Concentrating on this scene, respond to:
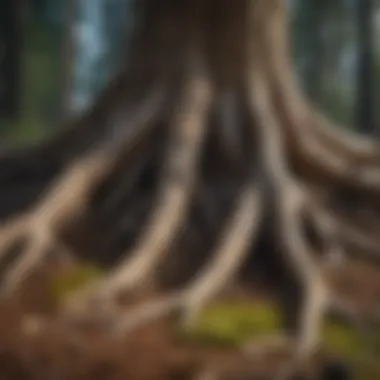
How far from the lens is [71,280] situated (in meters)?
2.66

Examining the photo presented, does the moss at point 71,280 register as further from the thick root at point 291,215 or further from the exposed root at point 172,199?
the thick root at point 291,215

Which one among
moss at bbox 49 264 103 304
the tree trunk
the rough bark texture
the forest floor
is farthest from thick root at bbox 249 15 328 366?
the tree trunk

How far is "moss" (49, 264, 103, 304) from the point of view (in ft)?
8.40

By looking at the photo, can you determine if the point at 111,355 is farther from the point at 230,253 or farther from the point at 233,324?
the point at 230,253

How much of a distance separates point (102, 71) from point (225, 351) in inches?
174

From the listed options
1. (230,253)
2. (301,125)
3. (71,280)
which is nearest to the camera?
(71,280)

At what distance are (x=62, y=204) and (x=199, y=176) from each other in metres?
0.50

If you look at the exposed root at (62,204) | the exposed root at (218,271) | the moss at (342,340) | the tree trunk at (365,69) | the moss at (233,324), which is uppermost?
the tree trunk at (365,69)

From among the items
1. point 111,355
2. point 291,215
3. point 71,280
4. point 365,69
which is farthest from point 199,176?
point 365,69

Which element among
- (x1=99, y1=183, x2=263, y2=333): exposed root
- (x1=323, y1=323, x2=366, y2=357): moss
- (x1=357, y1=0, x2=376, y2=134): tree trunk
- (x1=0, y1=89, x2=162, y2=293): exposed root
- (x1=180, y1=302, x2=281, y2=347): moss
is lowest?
(x1=323, y1=323, x2=366, y2=357): moss

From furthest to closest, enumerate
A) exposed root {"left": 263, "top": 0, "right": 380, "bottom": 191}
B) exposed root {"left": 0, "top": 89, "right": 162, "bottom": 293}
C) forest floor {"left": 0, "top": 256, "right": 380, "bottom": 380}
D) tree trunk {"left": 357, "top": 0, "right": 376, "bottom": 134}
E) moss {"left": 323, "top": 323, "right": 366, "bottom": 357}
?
tree trunk {"left": 357, "top": 0, "right": 376, "bottom": 134}, exposed root {"left": 263, "top": 0, "right": 380, "bottom": 191}, exposed root {"left": 0, "top": 89, "right": 162, "bottom": 293}, moss {"left": 323, "top": 323, "right": 366, "bottom": 357}, forest floor {"left": 0, "top": 256, "right": 380, "bottom": 380}

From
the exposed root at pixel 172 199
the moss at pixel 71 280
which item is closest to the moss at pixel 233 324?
the exposed root at pixel 172 199

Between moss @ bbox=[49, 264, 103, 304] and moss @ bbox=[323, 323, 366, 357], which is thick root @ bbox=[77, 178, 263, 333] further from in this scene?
moss @ bbox=[323, 323, 366, 357]

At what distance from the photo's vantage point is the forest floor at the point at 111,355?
2133mm
